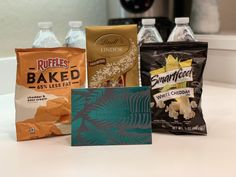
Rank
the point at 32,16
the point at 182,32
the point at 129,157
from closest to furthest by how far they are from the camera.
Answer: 1. the point at 129,157
2. the point at 182,32
3. the point at 32,16

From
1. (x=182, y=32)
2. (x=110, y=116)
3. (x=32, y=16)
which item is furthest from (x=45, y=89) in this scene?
(x=32, y=16)

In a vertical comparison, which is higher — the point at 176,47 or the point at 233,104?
the point at 176,47

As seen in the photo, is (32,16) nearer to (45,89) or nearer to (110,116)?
(45,89)

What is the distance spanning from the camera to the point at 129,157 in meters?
0.62

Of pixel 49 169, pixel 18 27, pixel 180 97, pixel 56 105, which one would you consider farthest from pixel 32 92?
pixel 18 27

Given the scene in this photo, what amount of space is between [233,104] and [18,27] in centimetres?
74

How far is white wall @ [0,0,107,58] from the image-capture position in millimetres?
1156

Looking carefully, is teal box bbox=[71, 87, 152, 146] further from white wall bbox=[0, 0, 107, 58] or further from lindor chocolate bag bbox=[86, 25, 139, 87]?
white wall bbox=[0, 0, 107, 58]

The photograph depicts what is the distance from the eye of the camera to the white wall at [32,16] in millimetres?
1156

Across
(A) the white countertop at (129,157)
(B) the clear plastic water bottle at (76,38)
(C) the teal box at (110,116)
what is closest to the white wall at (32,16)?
(B) the clear plastic water bottle at (76,38)

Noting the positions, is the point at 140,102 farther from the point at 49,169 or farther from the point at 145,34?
the point at 145,34

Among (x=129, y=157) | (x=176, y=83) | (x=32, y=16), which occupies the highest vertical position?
(x=32, y=16)

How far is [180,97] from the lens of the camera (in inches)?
28.7

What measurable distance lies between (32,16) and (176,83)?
27.1 inches
